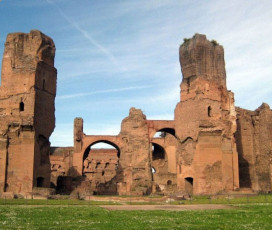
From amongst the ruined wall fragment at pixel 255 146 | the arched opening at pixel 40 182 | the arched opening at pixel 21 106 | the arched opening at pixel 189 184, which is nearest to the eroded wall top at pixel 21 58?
the arched opening at pixel 21 106

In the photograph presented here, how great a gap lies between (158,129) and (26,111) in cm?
1330

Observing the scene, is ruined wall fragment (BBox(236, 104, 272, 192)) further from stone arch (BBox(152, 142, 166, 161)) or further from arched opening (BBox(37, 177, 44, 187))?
arched opening (BBox(37, 177, 44, 187))

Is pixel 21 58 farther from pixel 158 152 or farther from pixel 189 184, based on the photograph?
pixel 158 152

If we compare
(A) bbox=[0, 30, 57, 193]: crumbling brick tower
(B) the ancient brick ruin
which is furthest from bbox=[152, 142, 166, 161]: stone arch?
A: (A) bbox=[0, 30, 57, 193]: crumbling brick tower

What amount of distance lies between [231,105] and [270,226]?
75.3 feet

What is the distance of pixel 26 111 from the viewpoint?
1055 inches

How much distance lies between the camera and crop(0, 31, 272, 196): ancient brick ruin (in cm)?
2630

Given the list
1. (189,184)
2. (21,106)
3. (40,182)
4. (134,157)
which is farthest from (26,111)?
(189,184)

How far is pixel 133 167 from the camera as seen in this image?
3306 cm

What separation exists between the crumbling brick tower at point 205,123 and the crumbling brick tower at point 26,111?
33.1ft

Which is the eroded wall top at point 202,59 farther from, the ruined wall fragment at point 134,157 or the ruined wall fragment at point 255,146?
the ruined wall fragment at point 134,157

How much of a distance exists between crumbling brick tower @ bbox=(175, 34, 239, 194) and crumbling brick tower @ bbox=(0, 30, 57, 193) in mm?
10082

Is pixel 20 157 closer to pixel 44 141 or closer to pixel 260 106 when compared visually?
pixel 44 141

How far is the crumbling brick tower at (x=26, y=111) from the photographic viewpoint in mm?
25781
